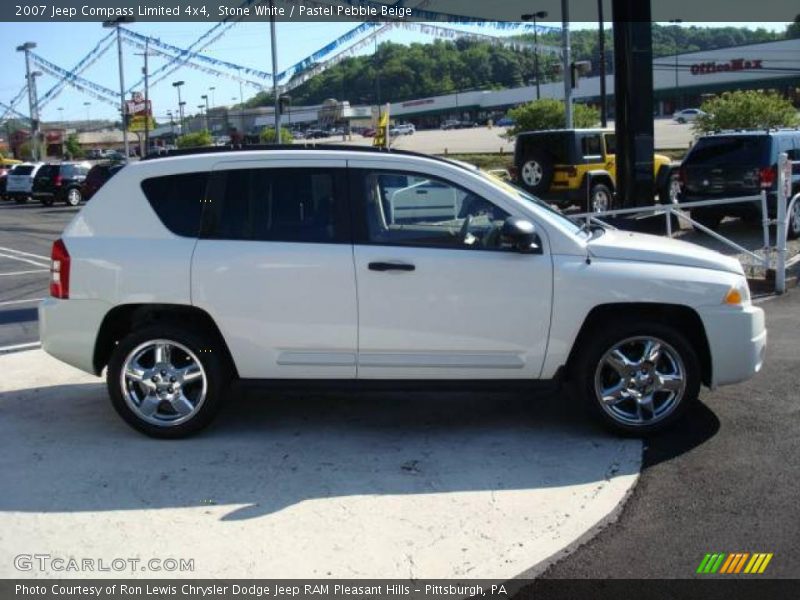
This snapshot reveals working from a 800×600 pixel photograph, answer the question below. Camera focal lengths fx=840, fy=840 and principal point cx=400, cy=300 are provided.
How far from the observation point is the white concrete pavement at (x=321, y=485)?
12.8 ft

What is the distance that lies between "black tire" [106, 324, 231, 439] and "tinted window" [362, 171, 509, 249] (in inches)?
48.4

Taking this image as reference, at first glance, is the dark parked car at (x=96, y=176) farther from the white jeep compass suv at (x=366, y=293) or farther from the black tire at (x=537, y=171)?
the white jeep compass suv at (x=366, y=293)

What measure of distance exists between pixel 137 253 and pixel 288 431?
4.90 ft

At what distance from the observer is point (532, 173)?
18406mm

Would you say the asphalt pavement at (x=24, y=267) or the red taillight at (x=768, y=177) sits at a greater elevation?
the red taillight at (x=768, y=177)

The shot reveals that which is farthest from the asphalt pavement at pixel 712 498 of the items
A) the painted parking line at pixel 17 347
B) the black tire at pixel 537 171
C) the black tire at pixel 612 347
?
the black tire at pixel 537 171

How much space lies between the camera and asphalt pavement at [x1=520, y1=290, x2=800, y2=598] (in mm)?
3754

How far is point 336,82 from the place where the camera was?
236 ft

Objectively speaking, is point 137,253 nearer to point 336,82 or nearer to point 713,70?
point 336,82

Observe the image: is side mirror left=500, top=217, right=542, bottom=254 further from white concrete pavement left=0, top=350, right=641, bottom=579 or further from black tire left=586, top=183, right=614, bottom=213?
black tire left=586, top=183, right=614, bottom=213

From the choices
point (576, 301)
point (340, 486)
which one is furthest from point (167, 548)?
point (576, 301)

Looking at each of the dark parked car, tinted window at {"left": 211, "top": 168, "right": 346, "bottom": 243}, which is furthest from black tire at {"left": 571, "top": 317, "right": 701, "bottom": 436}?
the dark parked car

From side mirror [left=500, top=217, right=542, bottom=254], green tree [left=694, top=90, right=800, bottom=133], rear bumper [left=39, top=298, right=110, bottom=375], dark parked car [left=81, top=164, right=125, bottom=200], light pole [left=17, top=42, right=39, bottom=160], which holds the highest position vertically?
light pole [left=17, top=42, right=39, bottom=160]

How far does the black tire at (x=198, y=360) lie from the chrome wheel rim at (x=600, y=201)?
13924 millimetres
